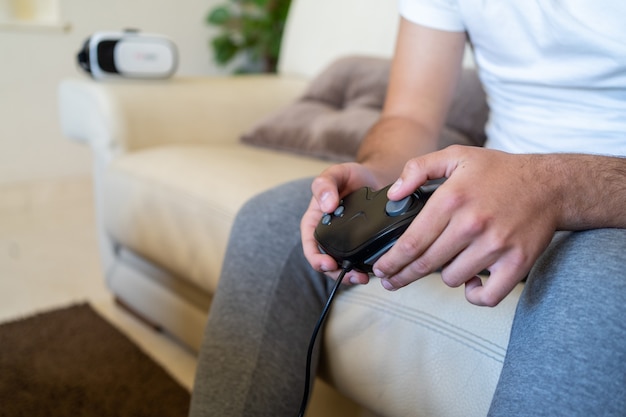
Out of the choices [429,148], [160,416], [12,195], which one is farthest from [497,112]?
[12,195]

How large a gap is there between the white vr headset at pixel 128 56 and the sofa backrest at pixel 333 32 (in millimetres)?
402

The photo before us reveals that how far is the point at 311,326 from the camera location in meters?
0.72

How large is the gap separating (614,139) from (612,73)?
0.23 ft

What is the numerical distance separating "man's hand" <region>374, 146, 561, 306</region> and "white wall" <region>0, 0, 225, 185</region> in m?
2.14

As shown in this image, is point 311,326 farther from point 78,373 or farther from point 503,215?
point 78,373

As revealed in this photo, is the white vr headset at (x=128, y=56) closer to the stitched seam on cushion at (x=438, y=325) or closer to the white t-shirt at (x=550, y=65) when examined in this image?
the white t-shirt at (x=550, y=65)

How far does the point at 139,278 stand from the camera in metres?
1.33

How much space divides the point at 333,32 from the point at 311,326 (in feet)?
3.81

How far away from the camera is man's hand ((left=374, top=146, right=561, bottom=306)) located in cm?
46

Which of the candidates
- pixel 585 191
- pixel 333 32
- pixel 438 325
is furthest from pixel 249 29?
pixel 585 191

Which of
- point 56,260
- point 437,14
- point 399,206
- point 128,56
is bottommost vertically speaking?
point 56,260

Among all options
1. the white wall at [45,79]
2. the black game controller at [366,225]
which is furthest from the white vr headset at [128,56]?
the black game controller at [366,225]

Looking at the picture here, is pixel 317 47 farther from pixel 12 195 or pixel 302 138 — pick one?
pixel 12 195

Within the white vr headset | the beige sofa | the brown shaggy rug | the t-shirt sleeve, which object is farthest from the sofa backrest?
the brown shaggy rug
